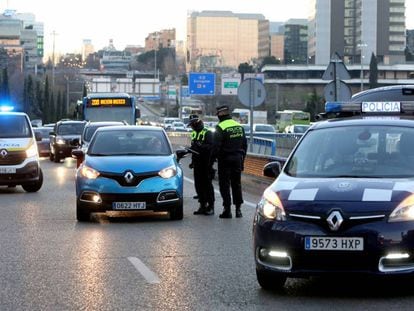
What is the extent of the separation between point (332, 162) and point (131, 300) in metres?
2.29

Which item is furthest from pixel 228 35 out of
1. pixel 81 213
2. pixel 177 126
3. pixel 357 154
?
pixel 357 154

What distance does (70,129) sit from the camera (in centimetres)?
3916

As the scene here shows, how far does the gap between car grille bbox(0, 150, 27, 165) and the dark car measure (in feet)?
50.2

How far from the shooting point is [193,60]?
162m

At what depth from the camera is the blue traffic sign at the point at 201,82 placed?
66.3 metres

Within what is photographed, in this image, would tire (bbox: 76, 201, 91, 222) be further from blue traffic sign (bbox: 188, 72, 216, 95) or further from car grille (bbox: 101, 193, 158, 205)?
blue traffic sign (bbox: 188, 72, 216, 95)

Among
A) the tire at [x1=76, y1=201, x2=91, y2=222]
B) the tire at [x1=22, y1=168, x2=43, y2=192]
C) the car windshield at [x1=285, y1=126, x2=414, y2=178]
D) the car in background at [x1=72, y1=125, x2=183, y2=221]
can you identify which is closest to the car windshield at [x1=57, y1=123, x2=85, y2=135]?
the tire at [x1=22, y1=168, x2=43, y2=192]

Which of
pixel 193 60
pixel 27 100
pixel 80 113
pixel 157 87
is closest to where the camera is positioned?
pixel 80 113

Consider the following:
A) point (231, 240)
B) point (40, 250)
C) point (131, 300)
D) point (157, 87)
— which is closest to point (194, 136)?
point (231, 240)

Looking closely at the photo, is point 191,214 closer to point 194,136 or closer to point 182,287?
point 194,136

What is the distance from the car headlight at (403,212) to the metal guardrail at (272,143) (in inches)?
795

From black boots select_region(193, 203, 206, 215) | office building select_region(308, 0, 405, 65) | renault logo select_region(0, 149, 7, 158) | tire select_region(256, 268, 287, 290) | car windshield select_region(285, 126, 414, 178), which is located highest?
office building select_region(308, 0, 405, 65)

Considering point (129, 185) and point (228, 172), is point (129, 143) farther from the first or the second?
point (228, 172)

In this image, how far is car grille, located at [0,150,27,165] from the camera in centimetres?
2112
